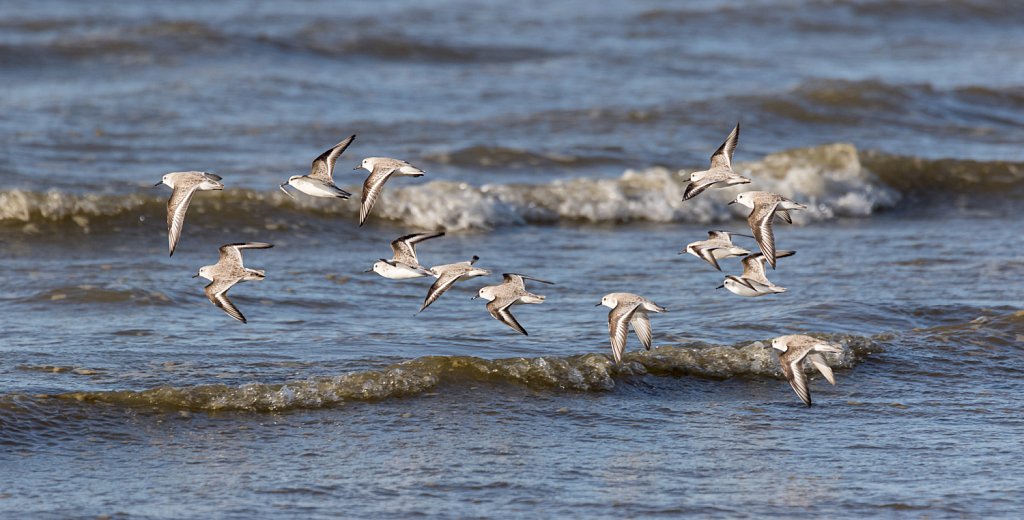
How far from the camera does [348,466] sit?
563 centimetres

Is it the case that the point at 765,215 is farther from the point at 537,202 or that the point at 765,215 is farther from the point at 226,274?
the point at 537,202

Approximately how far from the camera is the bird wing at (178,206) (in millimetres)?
6406

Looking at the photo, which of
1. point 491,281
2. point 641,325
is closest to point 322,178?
point 641,325

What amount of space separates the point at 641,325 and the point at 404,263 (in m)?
1.30

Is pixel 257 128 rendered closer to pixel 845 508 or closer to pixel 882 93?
pixel 882 93

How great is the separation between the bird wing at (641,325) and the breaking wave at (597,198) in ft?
Answer: 12.1

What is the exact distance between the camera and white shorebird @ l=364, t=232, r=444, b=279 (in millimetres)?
6449

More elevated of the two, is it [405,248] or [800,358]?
[405,248]

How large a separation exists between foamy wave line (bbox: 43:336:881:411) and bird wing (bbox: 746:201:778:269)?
2.40 feet

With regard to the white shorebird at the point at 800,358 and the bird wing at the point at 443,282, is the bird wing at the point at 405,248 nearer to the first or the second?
the bird wing at the point at 443,282

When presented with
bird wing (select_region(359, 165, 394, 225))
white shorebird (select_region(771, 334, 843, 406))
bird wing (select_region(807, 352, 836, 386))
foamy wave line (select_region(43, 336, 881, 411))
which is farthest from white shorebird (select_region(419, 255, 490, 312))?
bird wing (select_region(807, 352, 836, 386))

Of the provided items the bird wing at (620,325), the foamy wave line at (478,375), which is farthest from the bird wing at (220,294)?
the bird wing at (620,325)

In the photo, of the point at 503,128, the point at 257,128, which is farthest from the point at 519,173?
the point at 257,128

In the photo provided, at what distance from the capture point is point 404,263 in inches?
256
